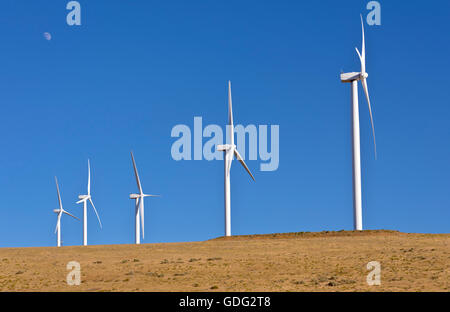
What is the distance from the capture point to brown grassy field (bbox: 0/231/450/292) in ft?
148

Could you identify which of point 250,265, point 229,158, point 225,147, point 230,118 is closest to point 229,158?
point 229,158

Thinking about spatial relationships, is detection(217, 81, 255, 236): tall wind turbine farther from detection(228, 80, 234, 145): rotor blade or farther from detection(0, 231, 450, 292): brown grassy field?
detection(0, 231, 450, 292): brown grassy field

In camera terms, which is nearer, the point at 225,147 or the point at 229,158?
the point at 229,158

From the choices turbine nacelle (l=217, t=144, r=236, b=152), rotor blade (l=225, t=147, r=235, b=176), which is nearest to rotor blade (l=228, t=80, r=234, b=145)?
turbine nacelle (l=217, t=144, r=236, b=152)

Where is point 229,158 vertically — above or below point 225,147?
below

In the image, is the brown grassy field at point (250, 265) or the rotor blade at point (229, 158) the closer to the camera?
the brown grassy field at point (250, 265)

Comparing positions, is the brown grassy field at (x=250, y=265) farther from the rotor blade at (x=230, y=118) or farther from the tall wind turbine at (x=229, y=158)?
the rotor blade at (x=230, y=118)

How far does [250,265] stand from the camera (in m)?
54.2

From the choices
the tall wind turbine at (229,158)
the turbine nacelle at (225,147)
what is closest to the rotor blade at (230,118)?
the tall wind turbine at (229,158)

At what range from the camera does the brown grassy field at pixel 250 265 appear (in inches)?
1778

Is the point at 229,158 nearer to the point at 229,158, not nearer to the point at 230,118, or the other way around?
the point at 229,158
